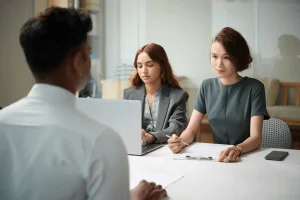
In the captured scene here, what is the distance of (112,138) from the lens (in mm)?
869

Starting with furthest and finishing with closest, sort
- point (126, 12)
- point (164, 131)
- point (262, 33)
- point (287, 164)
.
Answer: point (126, 12), point (262, 33), point (164, 131), point (287, 164)

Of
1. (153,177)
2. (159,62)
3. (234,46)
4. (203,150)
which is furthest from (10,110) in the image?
(159,62)

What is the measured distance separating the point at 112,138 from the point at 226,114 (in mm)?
1612

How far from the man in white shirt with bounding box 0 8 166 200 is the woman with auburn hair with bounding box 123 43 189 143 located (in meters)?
1.53

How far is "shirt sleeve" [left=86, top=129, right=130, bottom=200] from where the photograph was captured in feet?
2.78

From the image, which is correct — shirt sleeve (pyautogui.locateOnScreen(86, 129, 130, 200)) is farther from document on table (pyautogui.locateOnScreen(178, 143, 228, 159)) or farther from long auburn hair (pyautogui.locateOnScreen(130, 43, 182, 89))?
long auburn hair (pyautogui.locateOnScreen(130, 43, 182, 89))

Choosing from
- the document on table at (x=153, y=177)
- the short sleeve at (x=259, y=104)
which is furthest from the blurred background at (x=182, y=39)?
the document on table at (x=153, y=177)

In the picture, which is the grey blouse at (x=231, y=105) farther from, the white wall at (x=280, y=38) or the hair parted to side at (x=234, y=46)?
the white wall at (x=280, y=38)

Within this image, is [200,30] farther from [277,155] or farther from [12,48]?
[277,155]

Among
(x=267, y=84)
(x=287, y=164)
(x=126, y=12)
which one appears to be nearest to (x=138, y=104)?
(x=287, y=164)

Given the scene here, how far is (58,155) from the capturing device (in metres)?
0.86

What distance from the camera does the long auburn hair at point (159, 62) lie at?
257 centimetres

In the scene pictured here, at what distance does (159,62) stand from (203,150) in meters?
0.76

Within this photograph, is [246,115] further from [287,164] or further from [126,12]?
[126,12]
